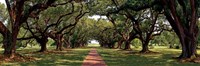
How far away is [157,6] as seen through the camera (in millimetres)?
32812

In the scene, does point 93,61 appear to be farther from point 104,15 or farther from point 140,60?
point 104,15

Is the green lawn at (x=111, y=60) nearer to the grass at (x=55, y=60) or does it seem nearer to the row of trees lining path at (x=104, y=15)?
the grass at (x=55, y=60)

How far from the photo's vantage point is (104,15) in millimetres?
51094

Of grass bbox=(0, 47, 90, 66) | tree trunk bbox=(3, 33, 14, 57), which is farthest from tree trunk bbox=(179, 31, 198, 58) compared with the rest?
tree trunk bbox=(3, 33, 14, 57)

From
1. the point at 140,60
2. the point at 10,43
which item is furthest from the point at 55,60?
the point at 140,60

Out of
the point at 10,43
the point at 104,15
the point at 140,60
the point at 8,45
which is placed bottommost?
the point at 140,60

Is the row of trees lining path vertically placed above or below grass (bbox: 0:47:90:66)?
above

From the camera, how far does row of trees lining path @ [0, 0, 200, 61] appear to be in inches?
1125

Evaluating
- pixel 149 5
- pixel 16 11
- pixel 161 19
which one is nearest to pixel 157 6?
pixel 149 5

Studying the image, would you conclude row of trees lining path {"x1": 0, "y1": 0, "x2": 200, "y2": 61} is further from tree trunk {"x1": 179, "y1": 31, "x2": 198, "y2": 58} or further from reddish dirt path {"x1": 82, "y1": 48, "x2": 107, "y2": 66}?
reddish dirt path {"x1": 82, "y1": 48, "x2": 107, "y2": 66}

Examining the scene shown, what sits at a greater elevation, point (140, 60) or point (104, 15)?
point (104, 15)

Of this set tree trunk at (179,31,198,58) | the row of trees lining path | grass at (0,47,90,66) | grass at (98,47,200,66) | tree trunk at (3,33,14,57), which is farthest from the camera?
tree trunk at (179,31,198,58)

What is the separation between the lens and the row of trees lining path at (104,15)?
2858 centimetres

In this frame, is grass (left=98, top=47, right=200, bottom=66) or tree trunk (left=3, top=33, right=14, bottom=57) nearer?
grass (left=98, top=47, right=200, bottom=66)
